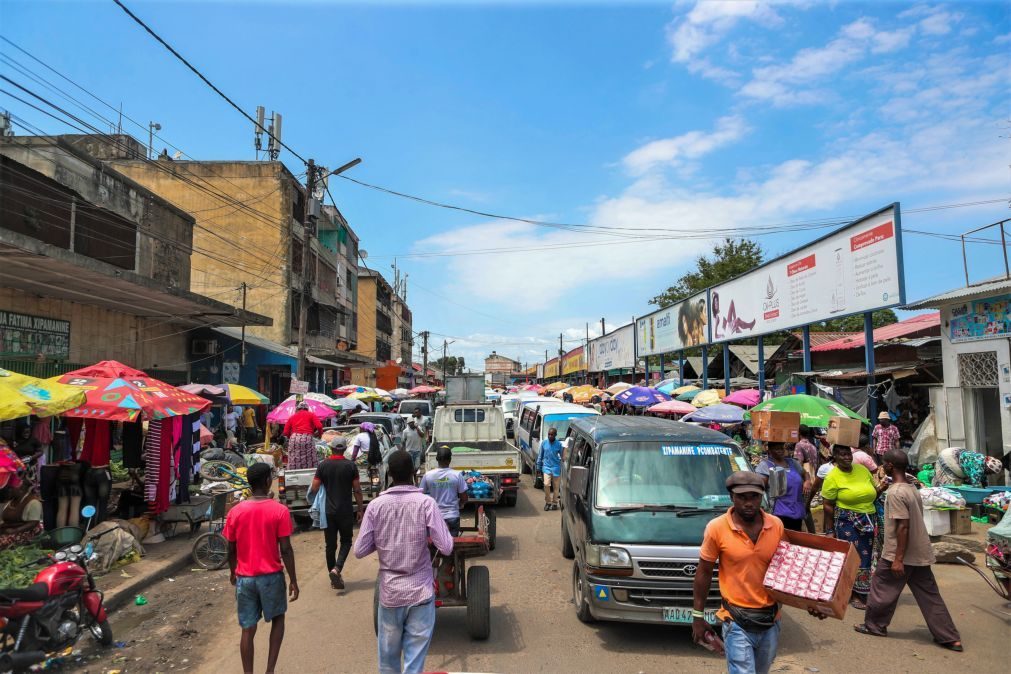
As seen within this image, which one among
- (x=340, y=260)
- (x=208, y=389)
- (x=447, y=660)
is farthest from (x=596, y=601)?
(x=340, y=260)

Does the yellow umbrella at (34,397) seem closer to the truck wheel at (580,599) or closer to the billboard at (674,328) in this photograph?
the truck wheel at (580,599)

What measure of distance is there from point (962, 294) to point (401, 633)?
1181 cm

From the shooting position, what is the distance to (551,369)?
84750mm

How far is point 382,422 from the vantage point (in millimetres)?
16531

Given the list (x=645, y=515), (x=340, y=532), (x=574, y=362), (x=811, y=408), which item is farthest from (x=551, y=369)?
(x=645, y=515)

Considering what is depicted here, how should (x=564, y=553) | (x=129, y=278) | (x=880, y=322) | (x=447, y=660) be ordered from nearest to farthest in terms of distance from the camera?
(x=447, y=660)
(x=564, y=553)
(x=129, y=278)
(x=880, y=322)

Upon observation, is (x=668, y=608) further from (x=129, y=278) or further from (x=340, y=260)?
(x=340, y=260)

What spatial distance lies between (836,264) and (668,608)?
11345 mm

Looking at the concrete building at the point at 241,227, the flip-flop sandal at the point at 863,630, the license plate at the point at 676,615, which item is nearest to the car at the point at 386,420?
the license plate at the point at 676,615

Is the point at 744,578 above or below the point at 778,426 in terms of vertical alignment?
below

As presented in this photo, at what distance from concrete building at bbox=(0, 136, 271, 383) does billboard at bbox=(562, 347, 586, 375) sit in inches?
1498

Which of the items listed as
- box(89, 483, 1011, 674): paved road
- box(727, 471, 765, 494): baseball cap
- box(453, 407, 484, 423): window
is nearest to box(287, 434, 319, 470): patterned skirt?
box(89, 483, 1011, 674): paved road

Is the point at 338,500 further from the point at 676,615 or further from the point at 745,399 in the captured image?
the point at 745,399

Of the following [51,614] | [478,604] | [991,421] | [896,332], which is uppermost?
[896,332]
